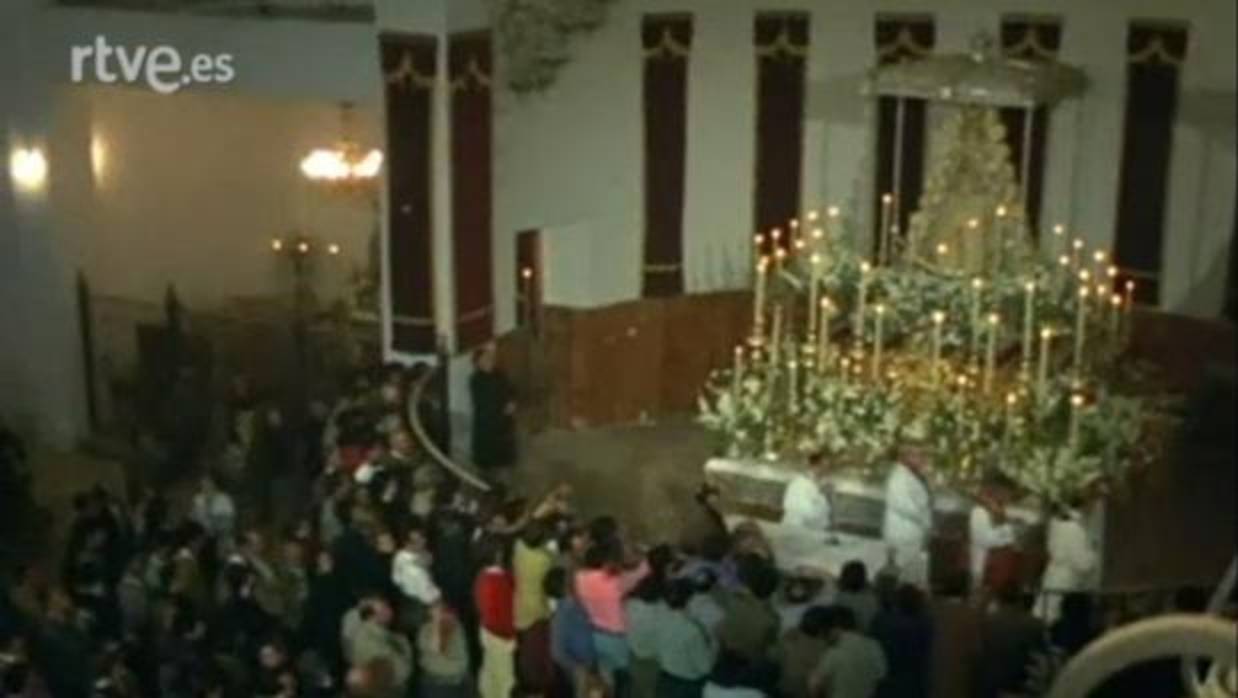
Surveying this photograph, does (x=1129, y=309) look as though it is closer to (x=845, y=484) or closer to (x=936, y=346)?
(x=936, y=346)

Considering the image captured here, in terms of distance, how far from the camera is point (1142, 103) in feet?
22.4

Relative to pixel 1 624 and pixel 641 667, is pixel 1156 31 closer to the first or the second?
pixel 641 667

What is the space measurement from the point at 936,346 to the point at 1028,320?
0.53m

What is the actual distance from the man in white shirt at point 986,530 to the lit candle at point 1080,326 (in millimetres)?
581

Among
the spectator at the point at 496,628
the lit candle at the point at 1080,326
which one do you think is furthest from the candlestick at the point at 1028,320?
the spectator at the point at 496,628

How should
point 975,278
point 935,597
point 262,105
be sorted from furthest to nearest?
point 262,105, point 975,278, point 935,597

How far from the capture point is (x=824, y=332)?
8328 millimetres

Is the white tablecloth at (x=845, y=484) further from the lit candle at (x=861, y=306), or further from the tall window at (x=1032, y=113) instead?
the tall window at (x=1032, y=113)

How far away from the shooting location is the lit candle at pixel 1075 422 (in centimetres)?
748

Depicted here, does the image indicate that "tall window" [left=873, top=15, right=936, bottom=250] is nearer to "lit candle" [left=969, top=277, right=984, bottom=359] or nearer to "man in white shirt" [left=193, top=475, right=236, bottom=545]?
"lit candle" [left=969, top=277, right=984, bottom=359]

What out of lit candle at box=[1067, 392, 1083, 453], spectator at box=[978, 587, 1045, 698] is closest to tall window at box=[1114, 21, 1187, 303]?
lit candle at box=[1067, 392, 1083, 453]

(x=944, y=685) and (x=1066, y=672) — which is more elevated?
(x=1066, y=672)

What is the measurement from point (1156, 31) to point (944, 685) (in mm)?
2261

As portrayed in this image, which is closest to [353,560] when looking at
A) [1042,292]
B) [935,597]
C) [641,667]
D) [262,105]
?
[641,667]
